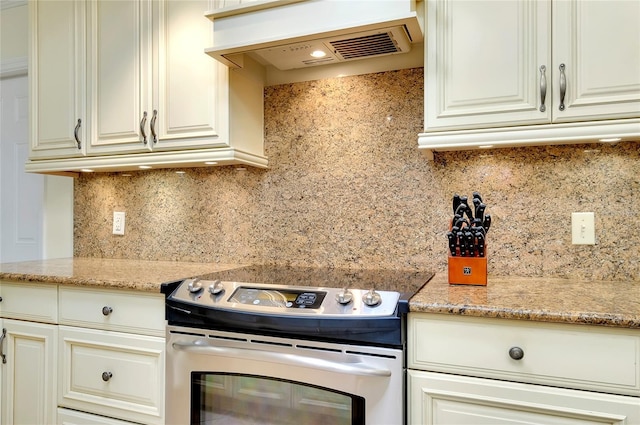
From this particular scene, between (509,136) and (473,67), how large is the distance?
0.86ft

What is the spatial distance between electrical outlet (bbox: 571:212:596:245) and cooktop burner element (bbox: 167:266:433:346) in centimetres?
57

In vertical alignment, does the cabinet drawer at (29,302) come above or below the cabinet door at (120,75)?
below

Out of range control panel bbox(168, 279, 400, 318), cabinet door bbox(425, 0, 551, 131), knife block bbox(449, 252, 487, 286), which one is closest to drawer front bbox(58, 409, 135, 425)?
range control panel bbox(168, 279, 400, 318)

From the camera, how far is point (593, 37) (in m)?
1.25

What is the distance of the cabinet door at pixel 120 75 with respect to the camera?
1.86m

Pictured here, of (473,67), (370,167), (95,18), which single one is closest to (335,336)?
(370,167)

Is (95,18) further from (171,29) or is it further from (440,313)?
(440,313)

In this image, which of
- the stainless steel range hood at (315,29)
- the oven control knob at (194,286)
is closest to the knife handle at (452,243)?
the stainless steel range hood at (315,29)

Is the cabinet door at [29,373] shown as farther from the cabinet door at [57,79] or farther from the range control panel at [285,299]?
the cabinet door at [57,79]

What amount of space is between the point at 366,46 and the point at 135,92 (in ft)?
3.55

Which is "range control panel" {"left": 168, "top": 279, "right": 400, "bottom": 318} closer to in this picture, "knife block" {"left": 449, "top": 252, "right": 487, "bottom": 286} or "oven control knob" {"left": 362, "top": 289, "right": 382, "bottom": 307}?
"oven control knob" {"left": 362, "top": 289, "right": 382, "bottom": 307}

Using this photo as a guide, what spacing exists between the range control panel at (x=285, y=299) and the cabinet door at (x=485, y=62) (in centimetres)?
65

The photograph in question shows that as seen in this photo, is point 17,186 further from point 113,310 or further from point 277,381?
point 277,381

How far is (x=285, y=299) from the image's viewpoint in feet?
4.29
